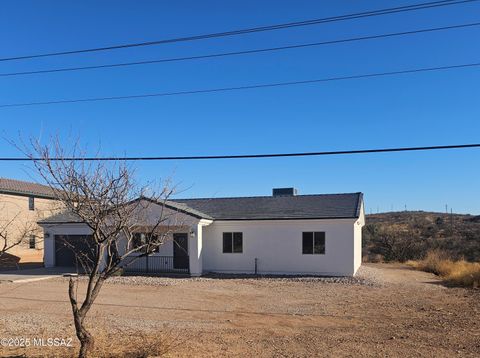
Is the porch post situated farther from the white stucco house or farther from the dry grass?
the dry grass

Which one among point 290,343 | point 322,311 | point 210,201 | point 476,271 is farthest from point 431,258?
point 290,343

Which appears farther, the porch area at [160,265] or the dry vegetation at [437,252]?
the porch area at [160,265]

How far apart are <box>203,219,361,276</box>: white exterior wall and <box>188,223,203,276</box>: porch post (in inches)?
66.0

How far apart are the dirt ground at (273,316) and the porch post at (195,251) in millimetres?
3214

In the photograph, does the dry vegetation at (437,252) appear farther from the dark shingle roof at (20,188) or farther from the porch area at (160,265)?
the dark shingle roof at (20,188)

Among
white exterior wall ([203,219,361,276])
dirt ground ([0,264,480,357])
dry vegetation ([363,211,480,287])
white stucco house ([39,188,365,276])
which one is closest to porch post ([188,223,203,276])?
white stucco house ([39,188,365,276])

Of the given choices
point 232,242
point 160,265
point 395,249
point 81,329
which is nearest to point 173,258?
point 160,265

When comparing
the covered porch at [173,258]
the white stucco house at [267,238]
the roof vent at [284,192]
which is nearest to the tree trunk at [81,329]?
the white stucco house at [267,238]

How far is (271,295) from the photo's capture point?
57.6ft

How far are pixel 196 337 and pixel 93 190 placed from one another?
4.14m

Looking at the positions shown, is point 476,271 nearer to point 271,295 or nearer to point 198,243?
point 271,295

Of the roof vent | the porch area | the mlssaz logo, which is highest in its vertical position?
the roof vent

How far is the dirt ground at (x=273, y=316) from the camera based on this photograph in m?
9.66

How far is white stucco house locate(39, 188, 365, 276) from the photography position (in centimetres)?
2394
